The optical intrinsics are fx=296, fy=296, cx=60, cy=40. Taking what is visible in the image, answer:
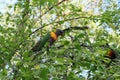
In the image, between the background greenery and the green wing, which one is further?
the green wing

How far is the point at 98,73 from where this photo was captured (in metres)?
3.67

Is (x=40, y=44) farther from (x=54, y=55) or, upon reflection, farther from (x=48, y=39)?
(x=54, y=55)

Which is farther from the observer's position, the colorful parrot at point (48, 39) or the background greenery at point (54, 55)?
the colorful parrot at point (48, 39)

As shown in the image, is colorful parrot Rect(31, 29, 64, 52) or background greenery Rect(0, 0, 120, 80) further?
colorful parrot Rect(31, 29, 64, 52)

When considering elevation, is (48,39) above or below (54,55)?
above

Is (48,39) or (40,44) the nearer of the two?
(40,44)

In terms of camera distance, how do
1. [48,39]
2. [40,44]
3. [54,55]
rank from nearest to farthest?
[54,55] → [40,44] → [48,39]

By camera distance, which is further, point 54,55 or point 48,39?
point 48,39

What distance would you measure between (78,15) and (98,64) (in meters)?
1.57

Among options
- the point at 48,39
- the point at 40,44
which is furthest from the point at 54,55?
the point at 48,39

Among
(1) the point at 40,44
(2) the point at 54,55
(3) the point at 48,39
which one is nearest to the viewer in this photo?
(2) the point at 54,55

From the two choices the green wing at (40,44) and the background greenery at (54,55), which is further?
the green wing at (40,44)

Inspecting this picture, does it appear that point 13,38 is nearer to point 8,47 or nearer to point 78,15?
point 8,47

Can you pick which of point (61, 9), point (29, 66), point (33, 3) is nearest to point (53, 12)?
point (61, 9)
